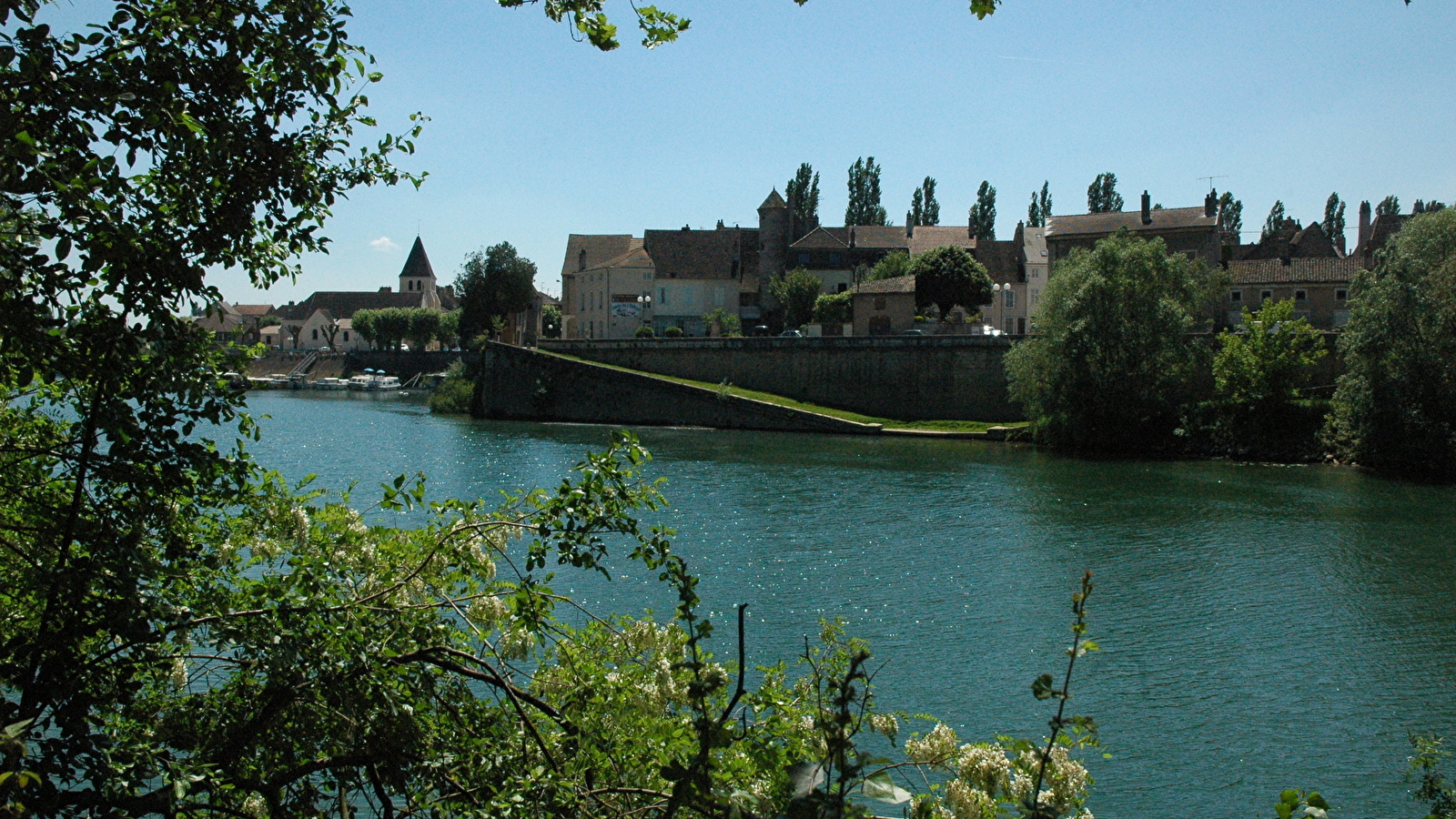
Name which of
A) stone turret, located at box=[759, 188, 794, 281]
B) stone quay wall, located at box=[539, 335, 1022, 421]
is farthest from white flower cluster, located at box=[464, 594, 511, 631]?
stone turret, located at box=[759, 188, 794, 281]

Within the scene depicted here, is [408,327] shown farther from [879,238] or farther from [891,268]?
[891,268]

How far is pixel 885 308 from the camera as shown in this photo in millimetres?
61250

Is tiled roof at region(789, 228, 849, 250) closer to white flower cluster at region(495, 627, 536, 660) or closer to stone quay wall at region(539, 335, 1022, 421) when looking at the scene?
stone quay wall at region(539, 335, 1022, 421)

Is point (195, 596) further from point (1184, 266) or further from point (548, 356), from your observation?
point (548, 356)

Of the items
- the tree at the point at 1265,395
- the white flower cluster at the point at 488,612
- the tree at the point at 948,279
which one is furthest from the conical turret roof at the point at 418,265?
the white flower cluster at the point at 488,612

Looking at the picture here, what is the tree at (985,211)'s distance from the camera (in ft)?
326

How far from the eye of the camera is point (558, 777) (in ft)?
13.9

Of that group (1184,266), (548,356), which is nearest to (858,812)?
(1184,266)

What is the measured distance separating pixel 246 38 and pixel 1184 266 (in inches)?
1722

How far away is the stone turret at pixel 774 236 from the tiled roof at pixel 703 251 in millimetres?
1851

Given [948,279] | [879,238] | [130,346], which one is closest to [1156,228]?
[948,279]

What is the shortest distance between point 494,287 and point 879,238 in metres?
27.1

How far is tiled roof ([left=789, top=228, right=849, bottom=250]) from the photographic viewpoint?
3056 inches

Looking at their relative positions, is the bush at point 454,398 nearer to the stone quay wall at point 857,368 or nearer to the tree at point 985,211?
the stone quay wall at point 857,368
